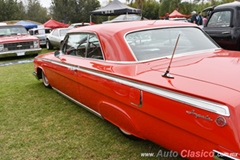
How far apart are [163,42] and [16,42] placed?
8739 mm

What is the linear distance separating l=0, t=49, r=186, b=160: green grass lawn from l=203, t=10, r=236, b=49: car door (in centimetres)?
373

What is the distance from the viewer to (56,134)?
314cm

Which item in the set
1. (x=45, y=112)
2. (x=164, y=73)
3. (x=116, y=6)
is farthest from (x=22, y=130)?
(x=116, y=6)

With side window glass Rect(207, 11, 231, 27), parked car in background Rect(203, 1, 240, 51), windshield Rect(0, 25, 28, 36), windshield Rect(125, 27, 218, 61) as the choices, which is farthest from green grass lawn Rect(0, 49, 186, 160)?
windshield Rect(0, 25, 28, 36)

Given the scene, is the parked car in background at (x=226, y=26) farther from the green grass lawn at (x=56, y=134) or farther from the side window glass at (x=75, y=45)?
the green grass lawn at (x=56, y=134)

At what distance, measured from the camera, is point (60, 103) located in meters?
4.30

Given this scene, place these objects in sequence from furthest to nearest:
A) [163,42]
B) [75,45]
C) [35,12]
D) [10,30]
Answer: [35,12] < [10,30] < [75,45] < [163,42]

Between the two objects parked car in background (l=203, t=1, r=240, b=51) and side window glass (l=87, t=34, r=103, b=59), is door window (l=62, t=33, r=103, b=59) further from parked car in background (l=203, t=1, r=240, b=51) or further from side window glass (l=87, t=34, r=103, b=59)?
parked car in background (l=203, t=1, r=240, b=51)

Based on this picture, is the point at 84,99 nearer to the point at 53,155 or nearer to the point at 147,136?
the point at 53,155

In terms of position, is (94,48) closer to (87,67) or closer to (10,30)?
(87,67)

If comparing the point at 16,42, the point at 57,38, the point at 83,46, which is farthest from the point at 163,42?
the point at 57,38

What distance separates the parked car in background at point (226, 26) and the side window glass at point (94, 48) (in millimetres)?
3587

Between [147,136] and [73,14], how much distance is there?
38.7 m

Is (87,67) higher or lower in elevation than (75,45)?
lower
